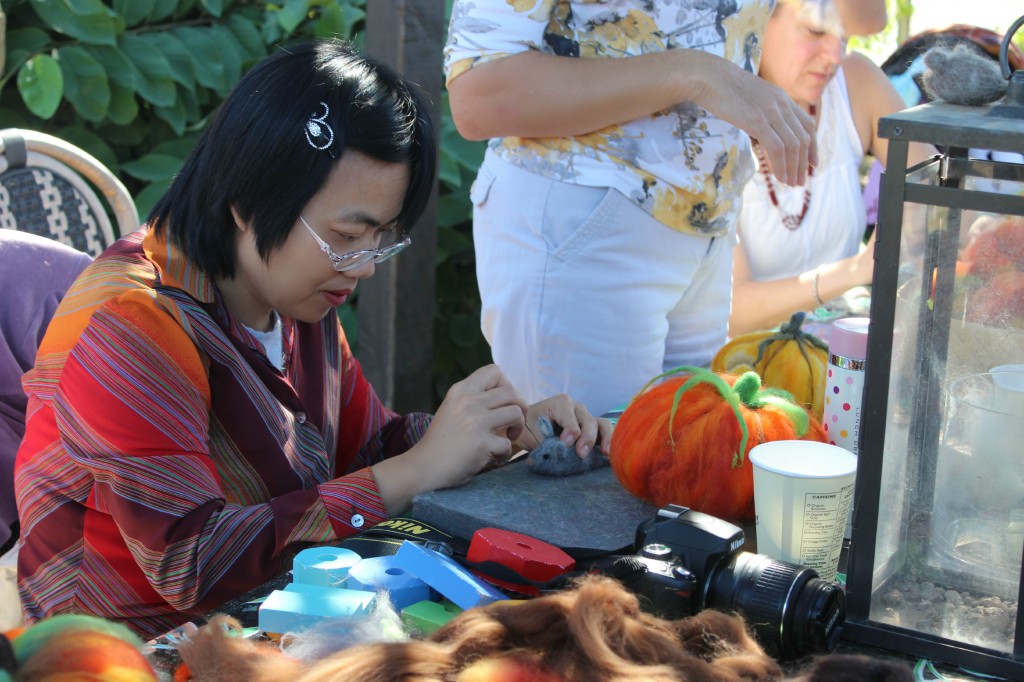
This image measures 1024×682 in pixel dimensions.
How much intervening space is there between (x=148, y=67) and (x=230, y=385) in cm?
223

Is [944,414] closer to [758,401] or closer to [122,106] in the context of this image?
[758,401]

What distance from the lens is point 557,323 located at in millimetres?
1911

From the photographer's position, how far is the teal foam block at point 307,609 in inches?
39.0

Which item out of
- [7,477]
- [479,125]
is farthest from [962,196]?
[7,477]

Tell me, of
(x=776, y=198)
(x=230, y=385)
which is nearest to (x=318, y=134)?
(x=230, y=385)

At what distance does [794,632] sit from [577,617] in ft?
0.84

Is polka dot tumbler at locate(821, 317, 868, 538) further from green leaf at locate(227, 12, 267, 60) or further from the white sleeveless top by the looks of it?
green leaf at locate(227, 12, 267, 60)

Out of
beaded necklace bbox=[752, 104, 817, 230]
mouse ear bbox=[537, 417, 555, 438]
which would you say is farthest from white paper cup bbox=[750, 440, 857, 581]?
beaded necklace bbox=[752, 104, 817, 230]

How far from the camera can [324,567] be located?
1.10m

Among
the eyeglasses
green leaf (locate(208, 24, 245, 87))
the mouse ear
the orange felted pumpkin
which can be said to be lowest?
the mouse ear

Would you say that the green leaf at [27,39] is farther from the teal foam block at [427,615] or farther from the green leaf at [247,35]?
the teal foam block at [427,615]

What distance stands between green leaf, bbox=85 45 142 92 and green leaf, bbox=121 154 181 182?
24 cm

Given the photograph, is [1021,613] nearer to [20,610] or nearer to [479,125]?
[479,125]

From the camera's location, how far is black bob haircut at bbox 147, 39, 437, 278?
1436 mm
